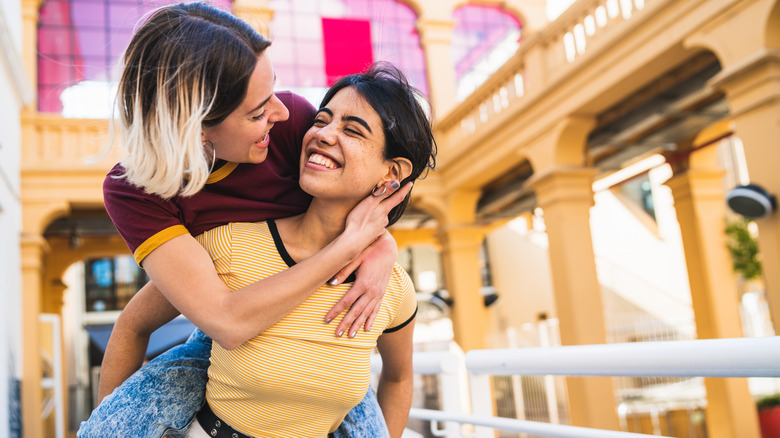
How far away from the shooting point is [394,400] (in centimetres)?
171

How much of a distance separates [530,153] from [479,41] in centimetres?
542

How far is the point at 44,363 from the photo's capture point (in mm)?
11914

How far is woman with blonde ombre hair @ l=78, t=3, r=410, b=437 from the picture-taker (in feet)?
3.95

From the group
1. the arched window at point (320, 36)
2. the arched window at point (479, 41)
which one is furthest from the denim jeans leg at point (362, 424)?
the arched window at point (479, 41)

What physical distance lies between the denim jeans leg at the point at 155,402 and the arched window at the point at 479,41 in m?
11.6

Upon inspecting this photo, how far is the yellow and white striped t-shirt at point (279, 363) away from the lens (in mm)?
1297

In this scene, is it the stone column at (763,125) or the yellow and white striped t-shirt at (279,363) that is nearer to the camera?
the yellow and white striped t-shirt at (279,363)

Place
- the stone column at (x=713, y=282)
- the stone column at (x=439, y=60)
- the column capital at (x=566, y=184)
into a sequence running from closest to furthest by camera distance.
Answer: the column capital at (x=566, y=184)
the stone column at (x=713, y=282)
the stone column at (x=439, y=60)

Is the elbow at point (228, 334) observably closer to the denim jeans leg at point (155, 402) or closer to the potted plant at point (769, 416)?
the denim jeans leg at point (155, 402)

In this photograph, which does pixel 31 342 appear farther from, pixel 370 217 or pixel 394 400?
pixel 370 217

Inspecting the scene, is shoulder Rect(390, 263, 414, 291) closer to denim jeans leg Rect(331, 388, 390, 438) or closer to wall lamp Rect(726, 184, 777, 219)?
denim jeans leg Rect(331, 388, 390, 438)

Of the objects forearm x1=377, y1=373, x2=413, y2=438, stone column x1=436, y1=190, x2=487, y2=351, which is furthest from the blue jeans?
stone column x1=436, y1=190, x2=487, y2=351

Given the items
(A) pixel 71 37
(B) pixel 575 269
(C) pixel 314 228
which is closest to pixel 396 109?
(C) pixel 314 228

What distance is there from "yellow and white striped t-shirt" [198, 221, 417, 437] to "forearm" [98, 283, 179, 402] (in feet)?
0.60
